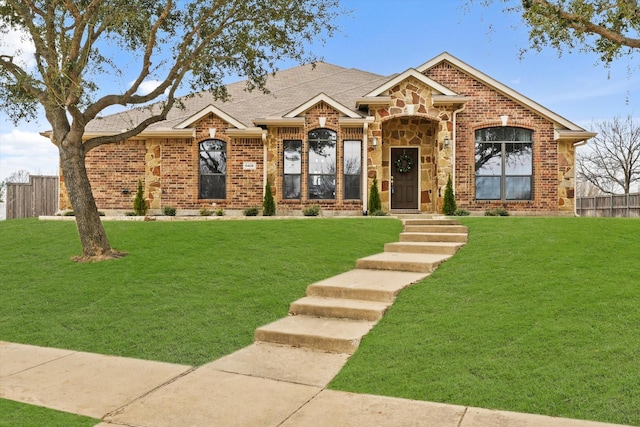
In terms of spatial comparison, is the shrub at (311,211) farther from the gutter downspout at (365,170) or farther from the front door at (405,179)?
the front door at (405,179)

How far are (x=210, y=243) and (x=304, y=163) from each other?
7.75 m

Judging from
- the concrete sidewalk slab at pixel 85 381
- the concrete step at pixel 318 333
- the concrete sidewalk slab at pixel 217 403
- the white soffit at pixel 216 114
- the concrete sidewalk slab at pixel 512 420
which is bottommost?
the concrete sidewalk slab at pixel 85 381

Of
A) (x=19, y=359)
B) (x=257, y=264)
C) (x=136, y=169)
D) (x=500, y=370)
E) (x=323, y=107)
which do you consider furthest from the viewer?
(x=136, y=169)

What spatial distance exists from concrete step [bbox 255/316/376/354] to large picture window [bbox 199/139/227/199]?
12.4 m

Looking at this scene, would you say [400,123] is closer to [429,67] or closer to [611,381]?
[429,67]

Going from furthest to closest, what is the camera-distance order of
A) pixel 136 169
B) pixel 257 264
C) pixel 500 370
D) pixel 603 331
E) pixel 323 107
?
pixel 136 169
pixel 323 107
pixel 257 264
pixel 603 331
pixel 500 370

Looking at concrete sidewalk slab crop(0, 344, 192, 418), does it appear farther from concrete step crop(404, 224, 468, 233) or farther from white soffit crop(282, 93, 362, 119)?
white soffit crop(282, 93, 362, 119)

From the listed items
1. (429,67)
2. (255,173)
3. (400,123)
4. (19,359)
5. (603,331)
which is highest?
(429,67)

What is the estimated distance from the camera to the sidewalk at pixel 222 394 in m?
3.65

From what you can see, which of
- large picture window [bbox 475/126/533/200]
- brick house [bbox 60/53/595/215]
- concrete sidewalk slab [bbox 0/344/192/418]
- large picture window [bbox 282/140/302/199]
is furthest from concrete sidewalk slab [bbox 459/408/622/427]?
large picture window [bbox 475/126/533/200]

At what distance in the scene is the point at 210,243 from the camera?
1005cm

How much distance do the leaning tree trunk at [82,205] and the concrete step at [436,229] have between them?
680 cm

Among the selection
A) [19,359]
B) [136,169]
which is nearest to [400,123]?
[136,169]

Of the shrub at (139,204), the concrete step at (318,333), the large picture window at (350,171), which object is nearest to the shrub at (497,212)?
the large picture window at (350,171)
